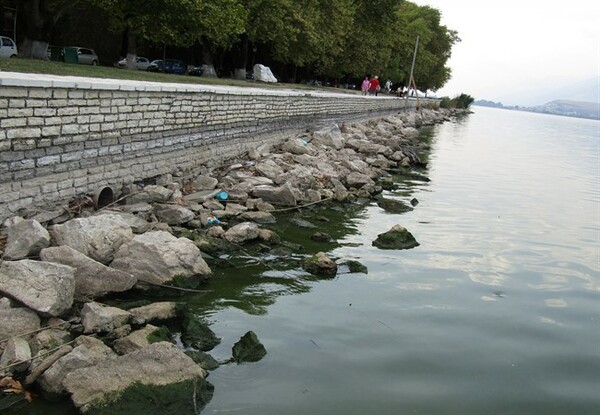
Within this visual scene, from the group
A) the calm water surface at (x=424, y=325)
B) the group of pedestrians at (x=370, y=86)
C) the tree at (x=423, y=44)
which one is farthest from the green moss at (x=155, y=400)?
the tree at (x=423, y=44)

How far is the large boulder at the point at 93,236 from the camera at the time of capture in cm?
716

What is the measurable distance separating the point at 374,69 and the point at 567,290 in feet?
135

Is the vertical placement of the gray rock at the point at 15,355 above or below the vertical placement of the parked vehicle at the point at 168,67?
below

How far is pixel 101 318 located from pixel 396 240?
603 cm

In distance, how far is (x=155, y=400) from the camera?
15.6 ft

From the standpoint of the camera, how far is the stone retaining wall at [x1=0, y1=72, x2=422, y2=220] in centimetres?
758

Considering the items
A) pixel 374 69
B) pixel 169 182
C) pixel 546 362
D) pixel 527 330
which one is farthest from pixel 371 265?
pixel 374 69

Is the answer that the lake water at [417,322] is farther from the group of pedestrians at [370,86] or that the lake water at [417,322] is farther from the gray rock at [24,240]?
the group of pedestrians at [370,86]

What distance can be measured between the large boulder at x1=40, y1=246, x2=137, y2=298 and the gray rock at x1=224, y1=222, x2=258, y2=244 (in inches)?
108

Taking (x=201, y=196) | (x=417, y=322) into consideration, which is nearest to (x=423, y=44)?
(x=201, y=196)

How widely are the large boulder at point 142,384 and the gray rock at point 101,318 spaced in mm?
866

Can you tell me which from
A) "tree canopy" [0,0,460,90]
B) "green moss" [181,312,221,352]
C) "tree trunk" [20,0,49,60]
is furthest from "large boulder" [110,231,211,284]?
"tree trunk" [20,0,49,60]

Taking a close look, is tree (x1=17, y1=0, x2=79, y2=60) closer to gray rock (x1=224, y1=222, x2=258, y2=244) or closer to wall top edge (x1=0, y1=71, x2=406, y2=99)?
wall top edge (x1=0, y1=71, x2=406, y2=99)

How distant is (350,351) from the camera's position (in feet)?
20.3
